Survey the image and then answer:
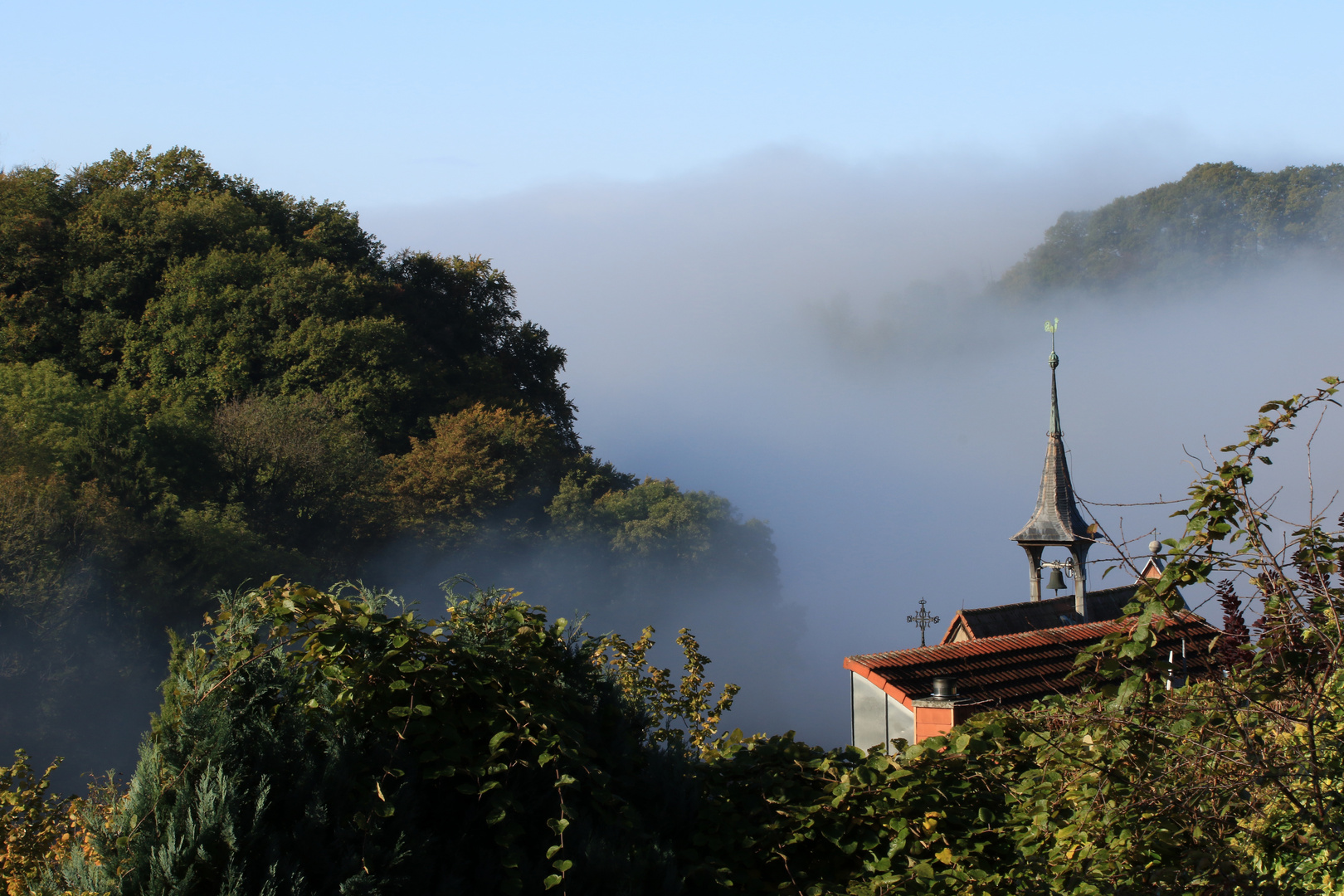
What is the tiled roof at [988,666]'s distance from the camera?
22.3 feet

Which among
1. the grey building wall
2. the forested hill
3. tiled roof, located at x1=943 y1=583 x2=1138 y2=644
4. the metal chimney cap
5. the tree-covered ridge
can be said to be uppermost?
the forested hill

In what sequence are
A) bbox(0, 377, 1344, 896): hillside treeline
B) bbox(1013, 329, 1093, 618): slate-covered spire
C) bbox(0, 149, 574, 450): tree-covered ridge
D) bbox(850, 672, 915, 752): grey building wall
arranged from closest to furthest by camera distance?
bbox(0, 377, 1344, 896): hillside treeline, bbox(850, 672, 915, 752): grey building wall, bbox(1013, 329, 1093, 618): slate-covered spire, bbox(0, 149, 574, 450): tree-covered ridge

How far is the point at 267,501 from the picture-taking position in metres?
28.9

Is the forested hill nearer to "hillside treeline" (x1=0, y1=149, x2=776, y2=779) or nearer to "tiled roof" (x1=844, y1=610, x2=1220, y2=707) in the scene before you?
"hillside treeline" (x1=0, y1=149, x2=776, y2=779)

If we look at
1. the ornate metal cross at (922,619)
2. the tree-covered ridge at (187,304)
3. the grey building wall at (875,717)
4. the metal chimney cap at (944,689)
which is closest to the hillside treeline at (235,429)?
the tree-covered ridge at (187,304)

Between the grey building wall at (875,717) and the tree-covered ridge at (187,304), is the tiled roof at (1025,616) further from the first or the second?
the tree-covered ridge at (187,304)

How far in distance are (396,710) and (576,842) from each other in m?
0.59

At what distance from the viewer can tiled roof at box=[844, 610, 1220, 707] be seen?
268 inches

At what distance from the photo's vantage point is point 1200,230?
6744 centimetres

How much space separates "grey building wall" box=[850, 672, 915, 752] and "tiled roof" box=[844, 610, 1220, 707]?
0.33 ft

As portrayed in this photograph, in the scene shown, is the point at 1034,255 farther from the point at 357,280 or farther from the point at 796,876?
the point at 796,876

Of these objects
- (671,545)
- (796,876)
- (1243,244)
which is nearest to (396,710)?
(796,876)

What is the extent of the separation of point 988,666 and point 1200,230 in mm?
70908

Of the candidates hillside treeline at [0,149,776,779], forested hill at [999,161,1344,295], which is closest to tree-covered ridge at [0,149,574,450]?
hillside treeline at [0,149,776,779]
